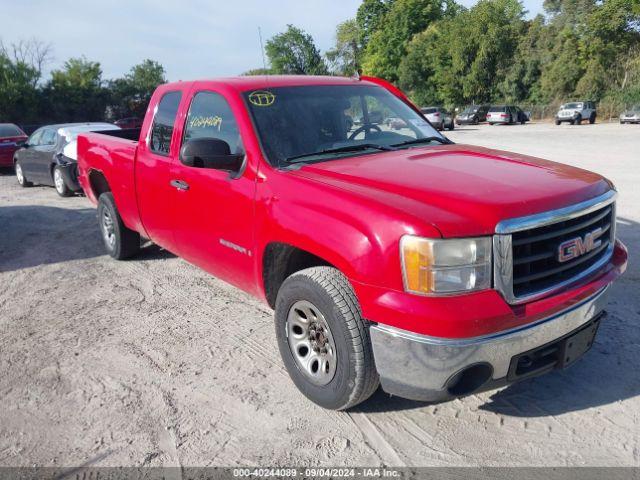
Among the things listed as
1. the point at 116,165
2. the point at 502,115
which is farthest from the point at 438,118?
the point at 116,165

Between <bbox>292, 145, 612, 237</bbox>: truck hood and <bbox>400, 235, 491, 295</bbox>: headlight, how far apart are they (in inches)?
2.5

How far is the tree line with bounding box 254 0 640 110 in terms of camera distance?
4456cm

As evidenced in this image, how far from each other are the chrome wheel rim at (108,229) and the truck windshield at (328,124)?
3129 millimetres

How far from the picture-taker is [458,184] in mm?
2850

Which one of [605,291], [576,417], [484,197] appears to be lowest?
[576,417]

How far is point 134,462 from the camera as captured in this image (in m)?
2.78

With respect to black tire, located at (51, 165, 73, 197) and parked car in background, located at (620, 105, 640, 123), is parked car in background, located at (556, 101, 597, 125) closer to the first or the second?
parked car in background, located at (620, 105, 640, 123)

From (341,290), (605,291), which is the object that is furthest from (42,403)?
(605,291)

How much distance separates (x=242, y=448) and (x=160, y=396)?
2.68ft

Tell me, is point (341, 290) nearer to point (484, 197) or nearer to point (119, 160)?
point (484, 197)

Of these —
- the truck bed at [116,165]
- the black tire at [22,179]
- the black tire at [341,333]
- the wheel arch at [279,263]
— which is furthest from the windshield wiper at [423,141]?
the black tire at [22,179]

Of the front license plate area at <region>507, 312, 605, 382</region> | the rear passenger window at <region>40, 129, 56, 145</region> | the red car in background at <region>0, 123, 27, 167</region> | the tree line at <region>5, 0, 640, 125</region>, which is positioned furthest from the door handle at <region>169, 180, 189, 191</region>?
the tree line at <region>5, 0, 640, 125</region>

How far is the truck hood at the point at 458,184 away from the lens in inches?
99.3

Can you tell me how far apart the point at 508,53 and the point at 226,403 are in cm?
5636
